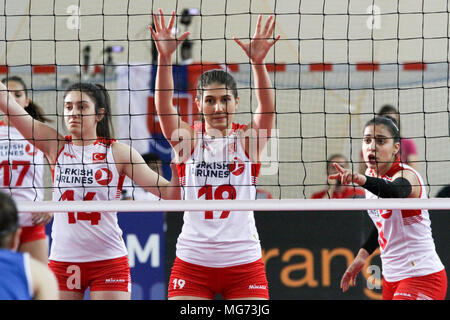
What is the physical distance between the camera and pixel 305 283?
665 centimetres

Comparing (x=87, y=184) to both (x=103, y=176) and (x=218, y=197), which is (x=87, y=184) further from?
(x=218, y=197)

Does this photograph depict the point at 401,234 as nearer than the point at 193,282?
No

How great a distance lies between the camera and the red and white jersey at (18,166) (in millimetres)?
5656

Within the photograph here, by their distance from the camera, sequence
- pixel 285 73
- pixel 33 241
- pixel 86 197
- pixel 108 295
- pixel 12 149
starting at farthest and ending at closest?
pixel 285 73
pixel 12 149
pixel 33 241
pixel 86 197
pixel 108 295

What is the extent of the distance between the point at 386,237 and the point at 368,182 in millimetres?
620

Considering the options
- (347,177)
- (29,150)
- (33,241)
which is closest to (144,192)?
(29,150)

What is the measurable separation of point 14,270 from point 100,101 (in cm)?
234

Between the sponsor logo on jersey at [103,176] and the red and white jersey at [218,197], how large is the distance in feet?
1.62

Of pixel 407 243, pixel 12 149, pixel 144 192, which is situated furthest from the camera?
pixel 144 192

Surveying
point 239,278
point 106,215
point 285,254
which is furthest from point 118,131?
point 239,278

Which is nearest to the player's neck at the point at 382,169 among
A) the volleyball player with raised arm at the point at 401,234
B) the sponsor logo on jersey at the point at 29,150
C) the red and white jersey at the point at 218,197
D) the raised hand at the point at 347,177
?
the volleyball player with raised arm at the point at 401,234

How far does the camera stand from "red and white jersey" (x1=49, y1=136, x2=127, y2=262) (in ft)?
14.9

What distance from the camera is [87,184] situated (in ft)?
15.2

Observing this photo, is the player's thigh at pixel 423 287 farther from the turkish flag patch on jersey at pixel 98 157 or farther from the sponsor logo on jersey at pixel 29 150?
the sponsor logo on jersey at pixel 29 150
